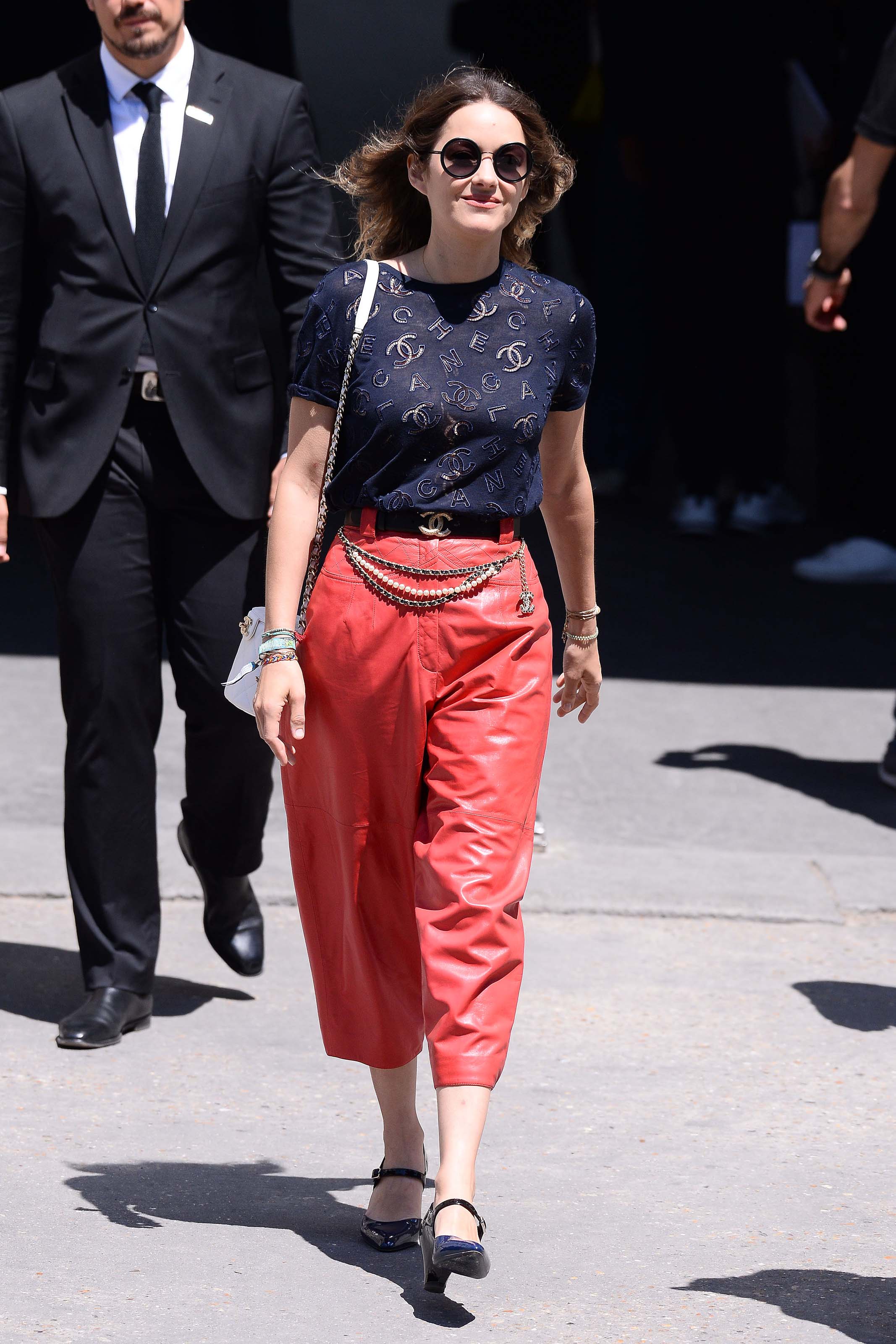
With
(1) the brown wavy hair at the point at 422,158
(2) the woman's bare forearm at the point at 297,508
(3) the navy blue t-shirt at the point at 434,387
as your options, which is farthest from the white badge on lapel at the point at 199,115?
(2) the woman's bare forearm at the point at 297,508

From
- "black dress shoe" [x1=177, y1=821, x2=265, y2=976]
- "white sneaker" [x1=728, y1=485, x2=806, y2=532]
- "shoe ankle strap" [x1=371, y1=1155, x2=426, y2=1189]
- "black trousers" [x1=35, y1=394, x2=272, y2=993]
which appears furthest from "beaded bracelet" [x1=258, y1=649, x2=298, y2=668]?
"white sneaker" [x1=728, y1=485, x2=806, y2=532]

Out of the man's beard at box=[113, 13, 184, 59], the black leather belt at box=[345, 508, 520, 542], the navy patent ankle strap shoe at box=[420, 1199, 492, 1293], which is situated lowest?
the navy patent ankle strap shoe at box=[420, 1199, 492, 1293]

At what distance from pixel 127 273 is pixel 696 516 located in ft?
23.1

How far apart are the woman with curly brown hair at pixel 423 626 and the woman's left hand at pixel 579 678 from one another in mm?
248

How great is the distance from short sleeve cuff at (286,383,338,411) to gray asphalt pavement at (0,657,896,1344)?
4.58ft

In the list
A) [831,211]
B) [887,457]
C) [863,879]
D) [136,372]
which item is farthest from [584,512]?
[887,457]

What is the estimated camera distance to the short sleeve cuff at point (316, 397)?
3496 millimetres

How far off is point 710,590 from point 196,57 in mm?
5681

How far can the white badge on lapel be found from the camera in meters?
4.57

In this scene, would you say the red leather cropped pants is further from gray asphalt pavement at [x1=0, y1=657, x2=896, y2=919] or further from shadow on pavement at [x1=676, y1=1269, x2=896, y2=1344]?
gray asphalt pavement at [x1=0, y1=657, x2=896, y2=919]

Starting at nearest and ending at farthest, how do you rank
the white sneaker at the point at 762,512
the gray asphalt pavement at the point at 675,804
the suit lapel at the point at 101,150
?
the suit lapel at the point at 101,150, the gray asphalt pavement at the point at 675,804, the white sneaker at the point at 762,512

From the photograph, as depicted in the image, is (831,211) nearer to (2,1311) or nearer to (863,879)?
(863,879)

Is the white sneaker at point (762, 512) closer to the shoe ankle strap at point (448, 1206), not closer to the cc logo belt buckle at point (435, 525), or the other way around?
the cc logo belt buckle at point (435, 525)

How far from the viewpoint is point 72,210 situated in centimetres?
448
